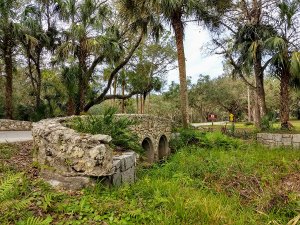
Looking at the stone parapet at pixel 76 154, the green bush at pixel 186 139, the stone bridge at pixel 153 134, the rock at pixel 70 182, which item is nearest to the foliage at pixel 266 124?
the green bush at pixel 186 139

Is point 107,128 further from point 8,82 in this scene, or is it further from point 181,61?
point 8,82

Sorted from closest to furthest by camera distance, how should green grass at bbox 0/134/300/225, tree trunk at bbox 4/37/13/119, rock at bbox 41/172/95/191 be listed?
green grass at bbox 0/134/300/225, rock at bbox 41/172/95/191, tree trunk at bbox 4/37/13/119

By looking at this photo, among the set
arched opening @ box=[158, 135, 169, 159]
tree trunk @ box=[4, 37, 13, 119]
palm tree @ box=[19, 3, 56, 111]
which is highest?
palm tree @ box=[19, 3, 56, 111]

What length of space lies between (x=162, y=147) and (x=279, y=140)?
5472mm

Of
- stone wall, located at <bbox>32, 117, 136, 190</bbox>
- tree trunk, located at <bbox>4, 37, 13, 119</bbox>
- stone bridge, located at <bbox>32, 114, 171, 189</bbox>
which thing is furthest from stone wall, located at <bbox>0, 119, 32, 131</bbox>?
stone wall, located at <bbox>32, 117, 136, 190</bbox>

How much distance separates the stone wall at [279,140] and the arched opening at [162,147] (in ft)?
14.4

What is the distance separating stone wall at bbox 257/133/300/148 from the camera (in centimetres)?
1222

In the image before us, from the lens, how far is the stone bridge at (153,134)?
11.9 m

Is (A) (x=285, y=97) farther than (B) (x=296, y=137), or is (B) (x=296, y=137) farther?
(A) (x=285, y=97)

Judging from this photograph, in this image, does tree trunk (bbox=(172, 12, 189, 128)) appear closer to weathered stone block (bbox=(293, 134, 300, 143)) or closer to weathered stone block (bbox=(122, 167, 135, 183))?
weathered stone block (bbox=(293, 134, 300, 143))

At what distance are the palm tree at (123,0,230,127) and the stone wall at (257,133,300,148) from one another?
3687 mm

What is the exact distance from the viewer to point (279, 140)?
12.6m

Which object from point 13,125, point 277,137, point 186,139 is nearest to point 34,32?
point 13,125

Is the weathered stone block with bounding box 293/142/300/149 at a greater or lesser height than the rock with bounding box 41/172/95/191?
lesser
